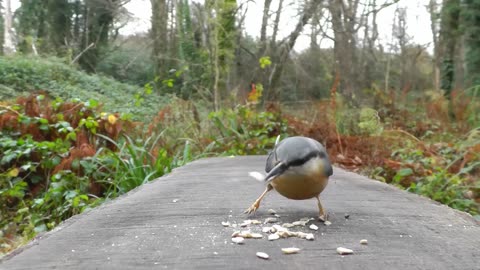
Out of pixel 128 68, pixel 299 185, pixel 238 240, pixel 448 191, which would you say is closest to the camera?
pixel 238 240

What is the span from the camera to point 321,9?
1382cm

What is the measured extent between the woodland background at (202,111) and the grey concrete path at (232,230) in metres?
1.42

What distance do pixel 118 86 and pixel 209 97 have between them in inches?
373

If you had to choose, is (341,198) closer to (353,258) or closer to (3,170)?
(353,258)

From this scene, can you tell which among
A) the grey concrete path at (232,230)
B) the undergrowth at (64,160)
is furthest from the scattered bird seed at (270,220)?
the undergrowth at (64,160)

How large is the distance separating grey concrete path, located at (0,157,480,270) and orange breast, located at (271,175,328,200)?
0.50ft

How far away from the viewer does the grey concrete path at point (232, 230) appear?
1.33m

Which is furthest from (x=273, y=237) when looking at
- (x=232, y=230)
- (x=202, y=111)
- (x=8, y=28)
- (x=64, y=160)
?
(x=8, y=28)

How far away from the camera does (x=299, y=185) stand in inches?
65.5

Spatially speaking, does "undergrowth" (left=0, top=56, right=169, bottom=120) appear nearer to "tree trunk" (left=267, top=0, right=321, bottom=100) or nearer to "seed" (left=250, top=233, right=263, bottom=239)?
"tree trunk" (left=267, top=0, right=321, bottom=100)

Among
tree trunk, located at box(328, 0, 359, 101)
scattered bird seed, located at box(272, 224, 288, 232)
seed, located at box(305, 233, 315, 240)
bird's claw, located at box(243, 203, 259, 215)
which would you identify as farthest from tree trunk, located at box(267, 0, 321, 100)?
seed, located at box(305, 233, 315, 240)

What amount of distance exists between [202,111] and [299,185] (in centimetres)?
672

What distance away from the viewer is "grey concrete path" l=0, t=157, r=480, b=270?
1.33m

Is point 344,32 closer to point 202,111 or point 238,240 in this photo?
point 202,111
